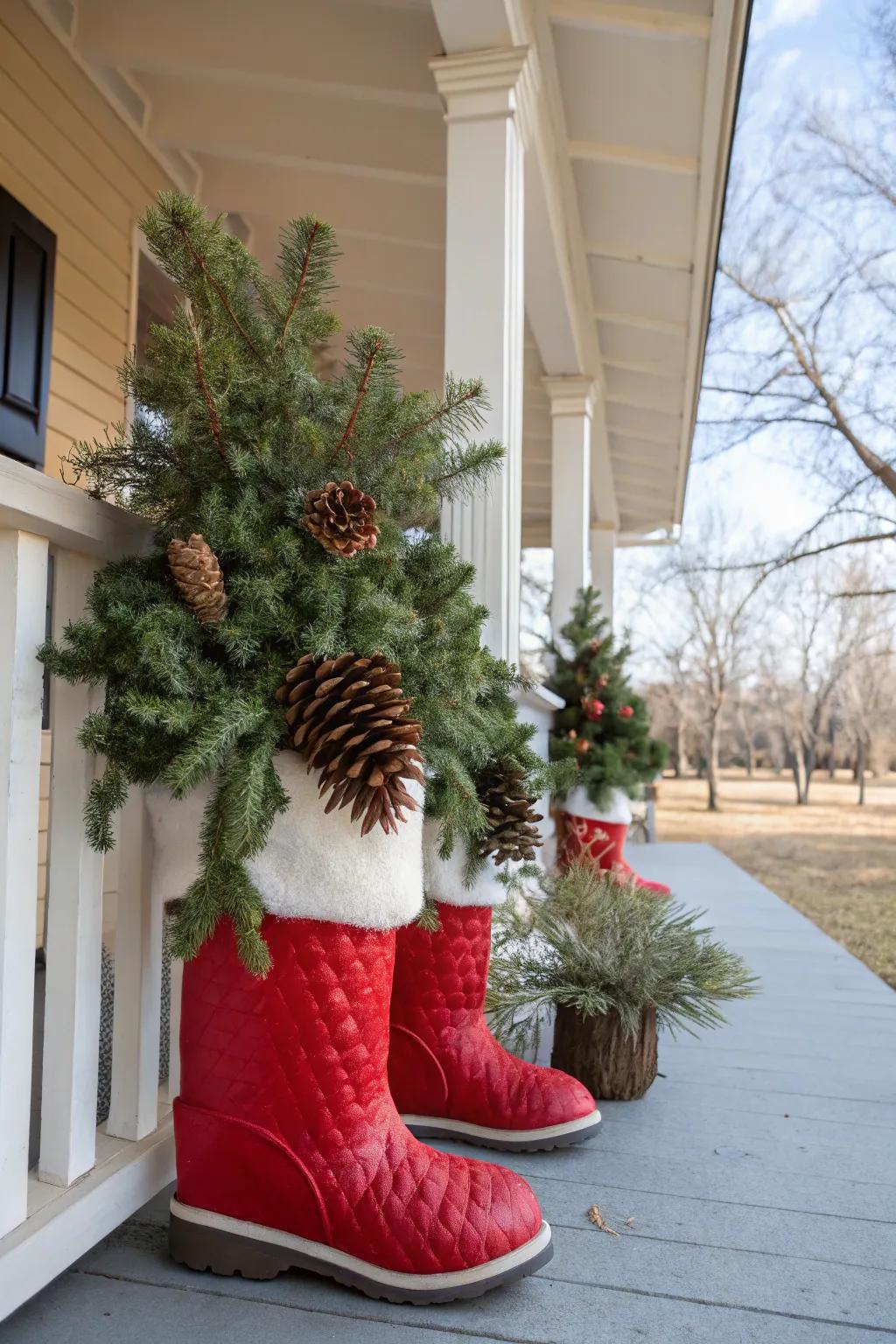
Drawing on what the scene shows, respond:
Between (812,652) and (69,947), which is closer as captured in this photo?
(69,947)

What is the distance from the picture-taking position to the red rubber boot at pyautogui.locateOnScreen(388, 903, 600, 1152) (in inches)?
55.2

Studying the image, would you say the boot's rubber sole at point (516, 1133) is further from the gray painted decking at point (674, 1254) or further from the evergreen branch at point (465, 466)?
the evergreen branch at point (465, 466)

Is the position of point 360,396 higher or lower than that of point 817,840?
higher

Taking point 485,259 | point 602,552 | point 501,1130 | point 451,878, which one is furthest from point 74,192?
point 602,552

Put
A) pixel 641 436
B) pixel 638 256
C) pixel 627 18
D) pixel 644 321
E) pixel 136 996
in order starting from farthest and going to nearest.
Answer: pixel 641 436
pixel 644 321
pixel 638 256
pixel 627 18
pixel 136 996

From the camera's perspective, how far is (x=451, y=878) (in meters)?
1.42

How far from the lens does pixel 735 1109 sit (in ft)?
5.44

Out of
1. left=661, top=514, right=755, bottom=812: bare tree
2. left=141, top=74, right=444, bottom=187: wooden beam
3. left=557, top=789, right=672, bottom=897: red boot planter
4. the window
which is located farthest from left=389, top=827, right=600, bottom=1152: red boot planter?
left=661, top=514, right=755, bottom=812: bare tree

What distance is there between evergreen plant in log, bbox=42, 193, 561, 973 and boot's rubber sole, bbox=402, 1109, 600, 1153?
54cm

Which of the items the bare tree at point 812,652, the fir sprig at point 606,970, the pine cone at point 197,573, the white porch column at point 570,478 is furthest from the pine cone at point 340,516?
the bare tree at point 812,652

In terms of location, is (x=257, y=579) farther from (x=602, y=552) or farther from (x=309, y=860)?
(x=602, y=552)

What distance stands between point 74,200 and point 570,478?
228 centimetres

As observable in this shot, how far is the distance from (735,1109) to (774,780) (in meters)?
19.3

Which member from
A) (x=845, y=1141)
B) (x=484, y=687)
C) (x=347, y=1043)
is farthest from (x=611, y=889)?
(x=347, y=1043)
